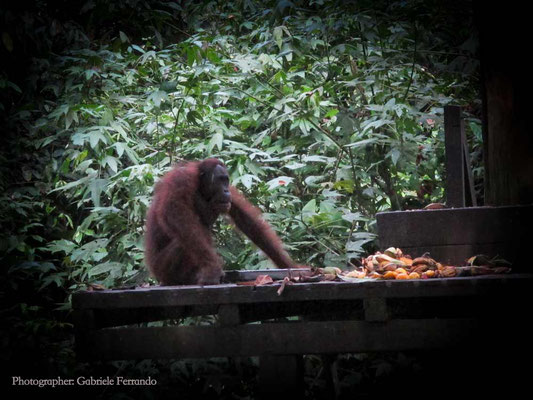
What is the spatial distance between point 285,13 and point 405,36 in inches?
31.3

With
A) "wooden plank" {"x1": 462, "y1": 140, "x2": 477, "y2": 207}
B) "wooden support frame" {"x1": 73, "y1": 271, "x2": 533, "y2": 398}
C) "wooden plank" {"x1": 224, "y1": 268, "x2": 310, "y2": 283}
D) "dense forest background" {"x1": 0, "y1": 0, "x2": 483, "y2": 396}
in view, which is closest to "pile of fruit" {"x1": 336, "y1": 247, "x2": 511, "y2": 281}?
"wooden support frame" {"x1": 73, "y1": 271, "x2": 533, "y2": 398}

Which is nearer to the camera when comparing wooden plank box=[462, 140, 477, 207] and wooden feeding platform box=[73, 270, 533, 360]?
wooden feeding platform box=[73, 270, 533, 360]

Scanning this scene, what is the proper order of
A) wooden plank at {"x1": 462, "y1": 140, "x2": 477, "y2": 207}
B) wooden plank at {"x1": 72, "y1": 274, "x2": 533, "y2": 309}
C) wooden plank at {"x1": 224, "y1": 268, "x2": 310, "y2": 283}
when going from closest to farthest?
wooden plank at {"x1": 72, "y1": 274, "x2": 533, "y2": 309}, wooden plank at {"x1": 224, "y1": 268, "x2": 310, "y2": 283}, wooden plank at {"x1": 462, "y1": 140, "x2": 477, "y2": 207}

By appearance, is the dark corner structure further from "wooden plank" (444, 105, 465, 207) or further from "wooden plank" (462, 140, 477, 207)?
"wooden plank" (462, 140, 477, 207)

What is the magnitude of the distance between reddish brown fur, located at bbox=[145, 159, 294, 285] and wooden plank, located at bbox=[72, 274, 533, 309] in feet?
1.97

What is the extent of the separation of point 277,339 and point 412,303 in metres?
0.60

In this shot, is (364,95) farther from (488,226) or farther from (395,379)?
(488,226)

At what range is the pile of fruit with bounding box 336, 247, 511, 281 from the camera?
7.05ft

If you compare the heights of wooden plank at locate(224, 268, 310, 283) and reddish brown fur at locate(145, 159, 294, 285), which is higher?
reddish brown fur at locate(145, 159, 294, 285)

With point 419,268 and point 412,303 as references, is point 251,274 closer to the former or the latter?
point 412,303

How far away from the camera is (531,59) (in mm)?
2596

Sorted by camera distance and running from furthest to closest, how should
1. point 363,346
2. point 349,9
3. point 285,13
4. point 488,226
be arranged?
1. point 285,13
2. point 349,9
3. point 488,226
4. point 363,346

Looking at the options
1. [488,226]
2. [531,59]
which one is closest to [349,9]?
[531,59]

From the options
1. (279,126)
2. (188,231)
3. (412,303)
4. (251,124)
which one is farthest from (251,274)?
(251,124)
